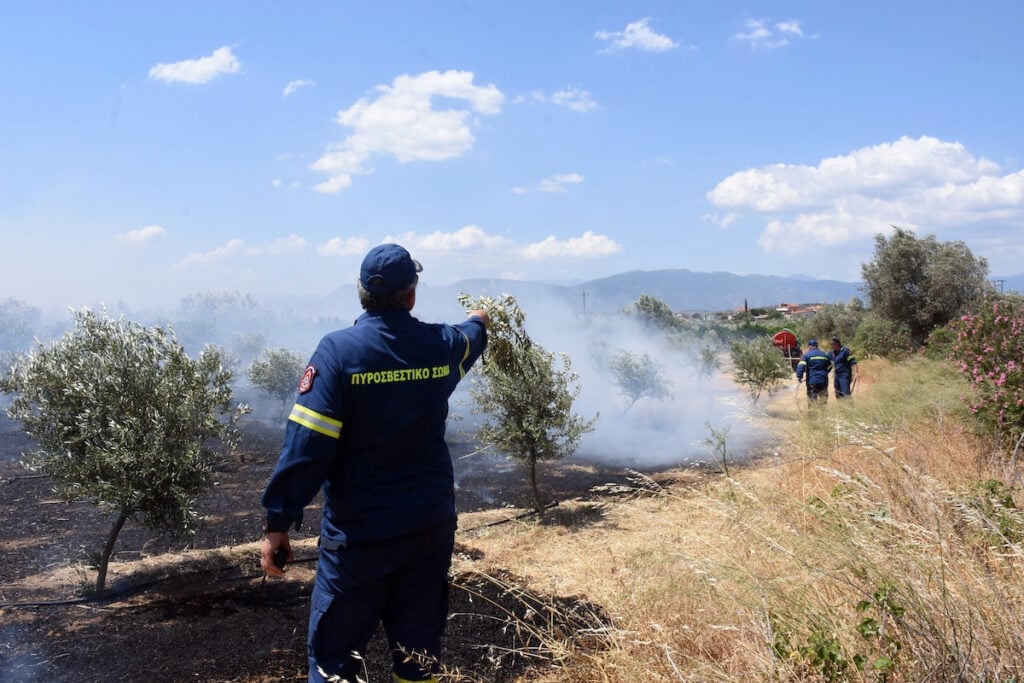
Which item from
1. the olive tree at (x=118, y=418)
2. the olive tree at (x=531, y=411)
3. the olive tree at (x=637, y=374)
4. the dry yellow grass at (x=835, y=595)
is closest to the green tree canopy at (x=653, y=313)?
the olive tree at (x=637, y=374)

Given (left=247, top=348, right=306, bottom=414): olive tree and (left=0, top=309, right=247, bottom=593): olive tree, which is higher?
(left=0, top=309, right=247, bottom=593): olive tree

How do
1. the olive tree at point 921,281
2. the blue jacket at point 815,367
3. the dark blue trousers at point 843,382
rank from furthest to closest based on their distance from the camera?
the olive tree at point 921,281
the dark blue trousers at point 843,382
the blue jacket at point 815,367

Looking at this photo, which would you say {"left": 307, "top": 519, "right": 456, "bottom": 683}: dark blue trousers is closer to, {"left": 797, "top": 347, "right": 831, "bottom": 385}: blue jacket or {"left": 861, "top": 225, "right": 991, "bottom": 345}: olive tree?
{"left": 797, "top": 347, "right": 831, "bottom": 385}: blue jacket

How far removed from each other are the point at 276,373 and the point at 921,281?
22323 mm

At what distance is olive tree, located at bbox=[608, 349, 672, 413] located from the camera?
20.1 m

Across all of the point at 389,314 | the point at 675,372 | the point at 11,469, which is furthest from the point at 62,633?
the point at 675,372

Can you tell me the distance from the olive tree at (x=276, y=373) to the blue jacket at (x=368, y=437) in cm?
2224

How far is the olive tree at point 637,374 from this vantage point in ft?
65.9

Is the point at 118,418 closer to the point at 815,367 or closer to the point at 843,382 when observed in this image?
the point at 815,367

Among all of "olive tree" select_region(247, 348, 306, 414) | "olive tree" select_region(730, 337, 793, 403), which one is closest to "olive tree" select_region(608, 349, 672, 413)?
"olive tree" select_region(730, 337, 793, 403)

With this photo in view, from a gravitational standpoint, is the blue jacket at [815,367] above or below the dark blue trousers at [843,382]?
above

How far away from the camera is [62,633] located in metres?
5.86

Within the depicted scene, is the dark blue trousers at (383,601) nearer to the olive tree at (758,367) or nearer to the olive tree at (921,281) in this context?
the olive tree at (758,367)

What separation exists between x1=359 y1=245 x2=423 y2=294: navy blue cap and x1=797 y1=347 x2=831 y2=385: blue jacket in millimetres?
11681
